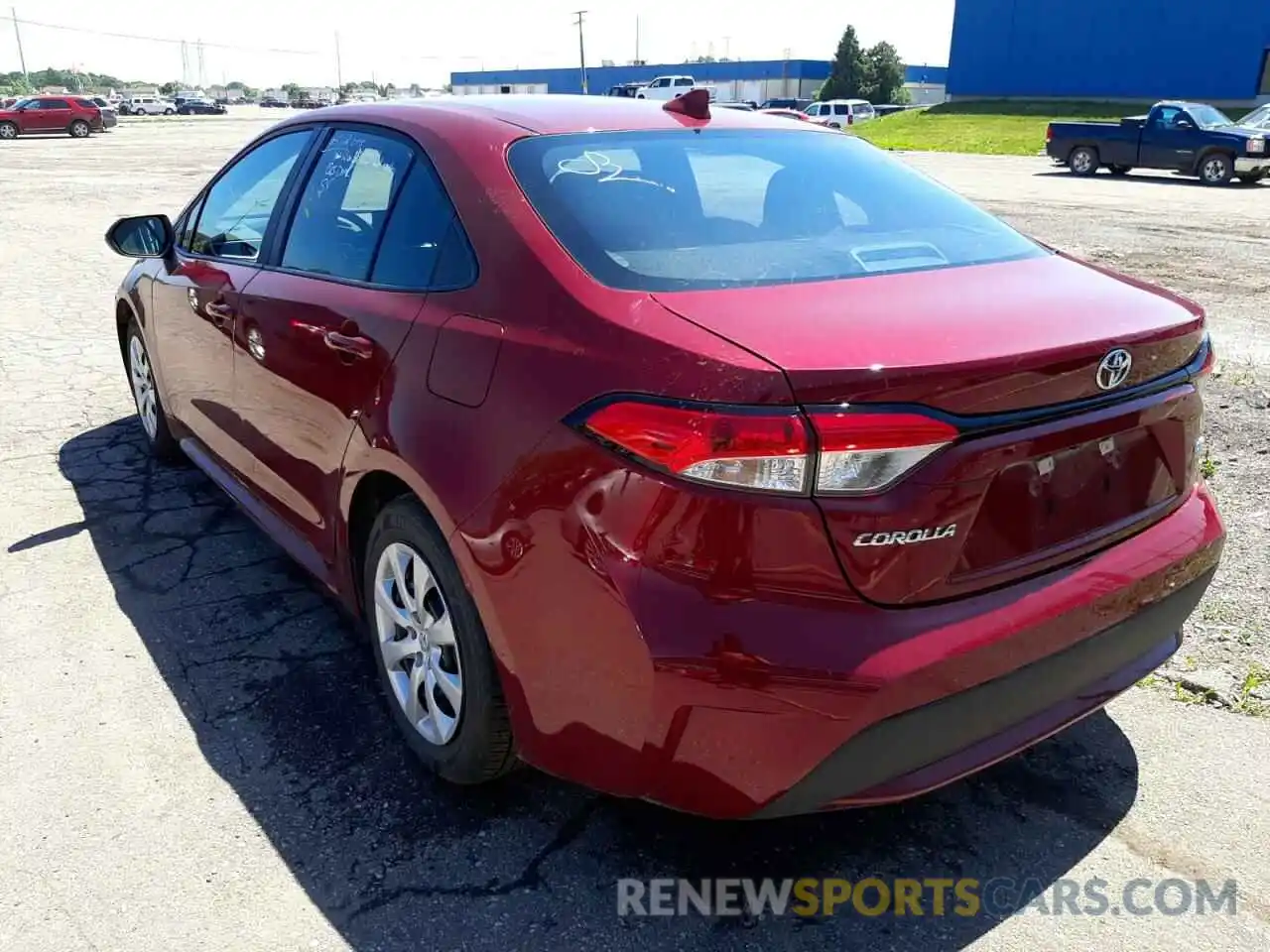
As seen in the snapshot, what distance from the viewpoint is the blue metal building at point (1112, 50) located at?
42.6m

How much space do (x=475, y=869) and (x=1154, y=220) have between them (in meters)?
15.1

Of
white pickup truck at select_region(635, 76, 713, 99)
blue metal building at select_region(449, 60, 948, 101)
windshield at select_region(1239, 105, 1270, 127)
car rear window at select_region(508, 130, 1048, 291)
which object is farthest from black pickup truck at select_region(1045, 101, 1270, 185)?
blue metal building at select_region(449, 60, 948, 101)

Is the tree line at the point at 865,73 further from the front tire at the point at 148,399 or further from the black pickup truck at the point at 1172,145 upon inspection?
the front tire at the point at 148,399

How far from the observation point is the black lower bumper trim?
1997 millimetres

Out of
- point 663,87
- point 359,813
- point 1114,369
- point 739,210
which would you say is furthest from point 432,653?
point 663,87

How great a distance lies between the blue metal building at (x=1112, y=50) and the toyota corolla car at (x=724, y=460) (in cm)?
4905

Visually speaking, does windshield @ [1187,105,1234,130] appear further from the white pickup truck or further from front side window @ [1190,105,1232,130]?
the white pickup truck

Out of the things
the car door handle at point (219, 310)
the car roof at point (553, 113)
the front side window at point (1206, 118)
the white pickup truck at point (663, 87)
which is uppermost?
the white pickup truck at point (663, 87)

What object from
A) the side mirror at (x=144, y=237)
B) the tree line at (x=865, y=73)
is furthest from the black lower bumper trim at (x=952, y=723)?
the tree line at (x=865, y=73)

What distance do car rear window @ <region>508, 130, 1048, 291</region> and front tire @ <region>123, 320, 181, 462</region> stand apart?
3013mm

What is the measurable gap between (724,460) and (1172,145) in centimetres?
2391

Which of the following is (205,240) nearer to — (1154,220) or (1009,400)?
(1009,400)

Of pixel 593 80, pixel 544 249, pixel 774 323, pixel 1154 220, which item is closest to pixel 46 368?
pixel 544 249

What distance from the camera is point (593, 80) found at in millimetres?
90250
